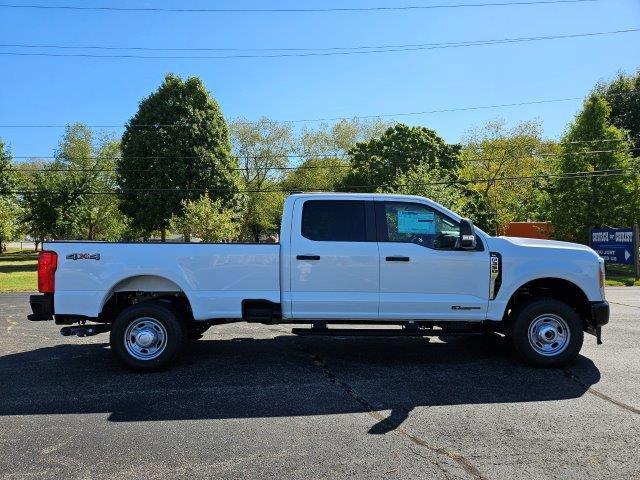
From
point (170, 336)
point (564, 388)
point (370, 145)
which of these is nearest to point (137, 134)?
point (370, 145)

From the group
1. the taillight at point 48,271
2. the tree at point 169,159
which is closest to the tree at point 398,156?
the tree at point 169,159

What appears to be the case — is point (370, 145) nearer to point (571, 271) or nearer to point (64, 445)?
point (571, 271)

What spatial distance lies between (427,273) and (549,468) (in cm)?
282

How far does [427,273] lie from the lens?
20.6 ft

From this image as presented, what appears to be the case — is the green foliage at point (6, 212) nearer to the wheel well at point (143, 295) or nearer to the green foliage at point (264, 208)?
the green foliage at point (264, 208)

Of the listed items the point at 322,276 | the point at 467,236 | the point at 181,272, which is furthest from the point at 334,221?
the point at 181,272

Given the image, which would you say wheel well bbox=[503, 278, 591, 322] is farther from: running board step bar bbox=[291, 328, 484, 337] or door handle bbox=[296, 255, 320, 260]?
door handle bbox=[296, 255, 320, 260]

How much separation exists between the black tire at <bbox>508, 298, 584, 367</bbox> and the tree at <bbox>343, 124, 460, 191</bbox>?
3151cm

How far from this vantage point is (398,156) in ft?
127

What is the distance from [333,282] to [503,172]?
3354cm

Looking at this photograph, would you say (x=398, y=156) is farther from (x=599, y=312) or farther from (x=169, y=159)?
(x=599, y=312)

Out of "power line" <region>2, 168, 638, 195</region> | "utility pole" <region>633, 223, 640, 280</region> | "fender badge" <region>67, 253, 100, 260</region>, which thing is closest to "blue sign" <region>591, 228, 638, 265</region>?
"utility pole" <region>633, 223, 640, 280</region>

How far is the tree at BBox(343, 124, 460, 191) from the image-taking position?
38.5 meters

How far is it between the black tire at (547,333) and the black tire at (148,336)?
406 centimetres
